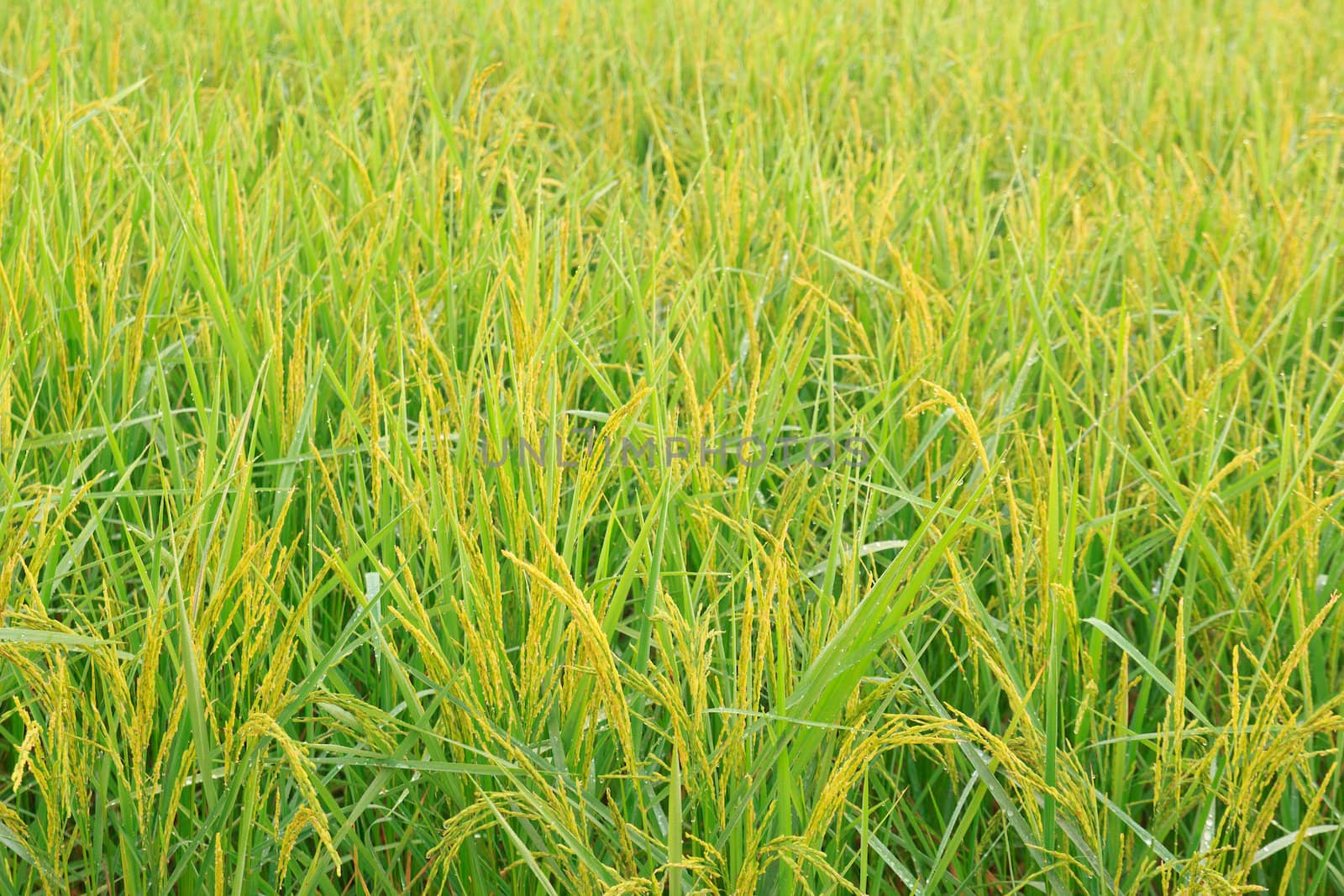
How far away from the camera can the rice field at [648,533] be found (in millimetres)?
867

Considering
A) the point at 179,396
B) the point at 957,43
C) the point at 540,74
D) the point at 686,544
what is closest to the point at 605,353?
the point at 686,544

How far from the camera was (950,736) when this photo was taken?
981 millimetres

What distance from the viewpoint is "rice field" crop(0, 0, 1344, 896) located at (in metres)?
0.87

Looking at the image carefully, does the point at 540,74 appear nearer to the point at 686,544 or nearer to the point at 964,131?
the point at 964,131

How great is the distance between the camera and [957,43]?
9.00 feet

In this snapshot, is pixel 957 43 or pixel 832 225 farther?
pixel 957 43

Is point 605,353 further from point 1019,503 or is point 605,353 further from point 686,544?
point 1019,503

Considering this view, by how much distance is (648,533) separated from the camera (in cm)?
95

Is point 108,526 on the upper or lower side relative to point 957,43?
lower

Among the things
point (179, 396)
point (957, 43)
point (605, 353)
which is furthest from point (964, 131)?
point (179, 396)

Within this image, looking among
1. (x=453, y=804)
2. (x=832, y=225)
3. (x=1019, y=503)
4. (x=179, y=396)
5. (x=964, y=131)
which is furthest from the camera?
(x=964, y=131)

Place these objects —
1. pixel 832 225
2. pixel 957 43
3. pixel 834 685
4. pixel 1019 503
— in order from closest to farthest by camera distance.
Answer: pixel 834 685, pixel 1019 503, pixel 832 225, pixel 957 43

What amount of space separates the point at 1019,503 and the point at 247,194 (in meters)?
1.22

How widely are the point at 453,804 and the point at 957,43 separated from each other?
7.58 ft
